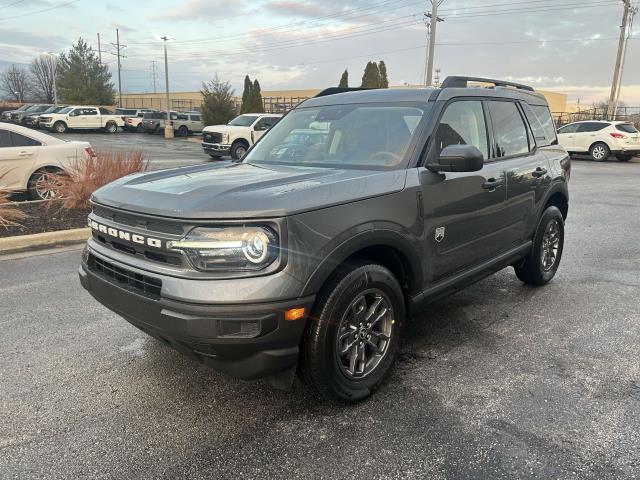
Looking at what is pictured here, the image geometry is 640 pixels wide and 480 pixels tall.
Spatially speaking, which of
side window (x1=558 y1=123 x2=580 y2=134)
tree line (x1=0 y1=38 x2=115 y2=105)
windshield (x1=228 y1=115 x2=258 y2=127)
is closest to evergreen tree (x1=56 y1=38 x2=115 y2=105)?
tree line (x1=0 y1=38 x2=115 y2=105)

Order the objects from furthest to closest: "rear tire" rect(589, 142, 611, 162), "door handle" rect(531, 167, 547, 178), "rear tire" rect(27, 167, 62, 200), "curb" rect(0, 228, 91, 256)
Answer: "rear tire" rect(589, 142, 611, 162)
"rear tire" rect(27, 167, 62, 200)
"curb" rect(0, 228, 91, 256)
"door handle" rect(531, 167, 547, 178)

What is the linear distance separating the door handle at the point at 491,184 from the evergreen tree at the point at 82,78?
224 feet

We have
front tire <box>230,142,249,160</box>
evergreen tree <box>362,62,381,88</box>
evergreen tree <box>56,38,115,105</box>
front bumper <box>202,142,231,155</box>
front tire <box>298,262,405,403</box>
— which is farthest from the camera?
evergreen tree <box>56,38,115,105</box>

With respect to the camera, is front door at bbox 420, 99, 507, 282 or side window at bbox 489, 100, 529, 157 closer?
front door at bbox 420, 99, 507, 282

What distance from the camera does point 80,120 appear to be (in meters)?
37.2

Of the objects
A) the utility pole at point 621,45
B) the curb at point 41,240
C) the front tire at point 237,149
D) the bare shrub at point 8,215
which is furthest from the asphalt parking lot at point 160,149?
the utility pole at point 621,45

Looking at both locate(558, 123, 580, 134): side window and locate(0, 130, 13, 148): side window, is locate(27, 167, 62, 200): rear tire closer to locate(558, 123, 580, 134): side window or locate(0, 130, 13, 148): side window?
locate(0, 130, 13, 148): side window

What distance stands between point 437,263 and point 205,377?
172cm

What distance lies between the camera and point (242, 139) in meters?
20.4

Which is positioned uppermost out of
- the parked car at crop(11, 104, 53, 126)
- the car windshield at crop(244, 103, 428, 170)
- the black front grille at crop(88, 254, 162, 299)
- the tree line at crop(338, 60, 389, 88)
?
the tree line at crop(338, 60, 389, 88)

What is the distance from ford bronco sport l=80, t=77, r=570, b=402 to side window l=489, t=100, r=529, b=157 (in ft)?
0.07

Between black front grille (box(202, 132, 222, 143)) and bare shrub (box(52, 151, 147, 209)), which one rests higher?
black front grille (box(202, 132, 222, 143))

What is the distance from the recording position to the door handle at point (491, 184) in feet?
12.7

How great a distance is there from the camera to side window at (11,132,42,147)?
9203 mm
